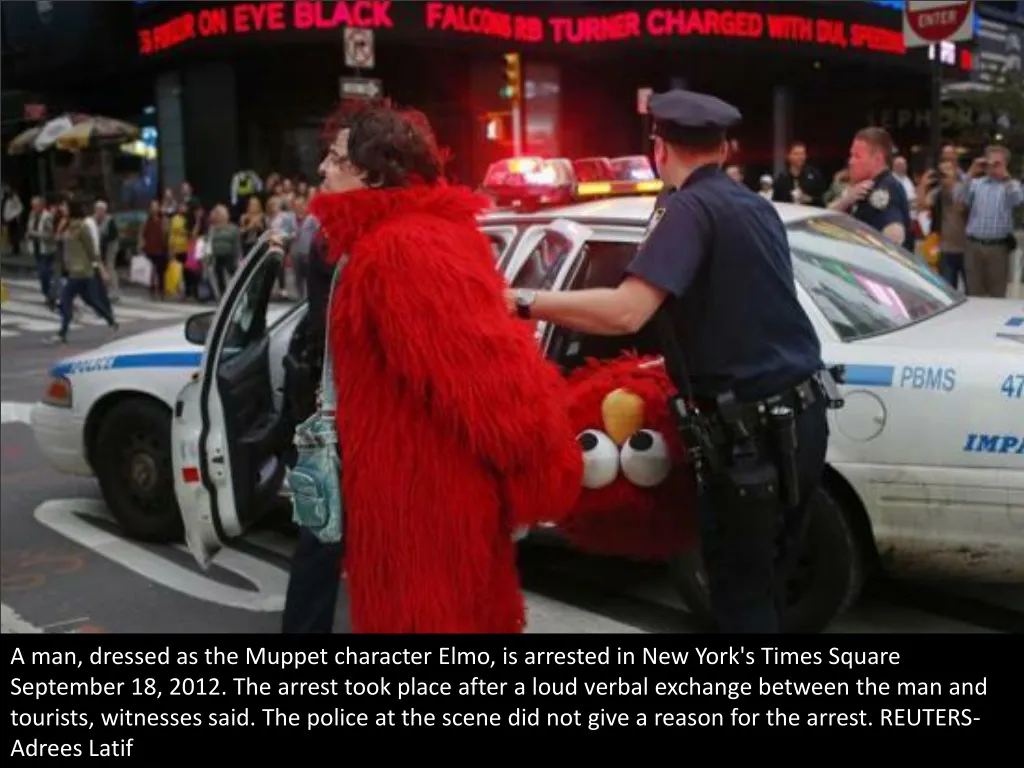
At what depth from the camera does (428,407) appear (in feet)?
8.18

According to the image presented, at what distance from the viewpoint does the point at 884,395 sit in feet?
13.6

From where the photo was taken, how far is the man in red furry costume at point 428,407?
2424 millimetres

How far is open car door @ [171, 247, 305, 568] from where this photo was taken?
4.24 metres

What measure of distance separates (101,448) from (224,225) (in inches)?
502

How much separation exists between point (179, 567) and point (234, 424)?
4.96 feet

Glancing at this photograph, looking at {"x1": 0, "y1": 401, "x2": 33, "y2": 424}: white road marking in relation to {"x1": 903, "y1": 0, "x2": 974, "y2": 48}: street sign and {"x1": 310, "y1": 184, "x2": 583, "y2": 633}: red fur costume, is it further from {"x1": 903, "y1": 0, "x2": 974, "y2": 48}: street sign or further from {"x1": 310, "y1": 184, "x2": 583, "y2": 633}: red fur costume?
{"x1": 903, "y1": 0, "x2": 974, "y2": 48}: street sign

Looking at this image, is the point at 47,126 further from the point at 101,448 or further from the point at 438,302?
the point at 438,302

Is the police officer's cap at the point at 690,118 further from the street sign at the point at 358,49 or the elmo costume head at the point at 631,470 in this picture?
the street sign at the point at 358,49

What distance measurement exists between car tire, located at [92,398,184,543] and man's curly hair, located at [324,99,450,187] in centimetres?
358

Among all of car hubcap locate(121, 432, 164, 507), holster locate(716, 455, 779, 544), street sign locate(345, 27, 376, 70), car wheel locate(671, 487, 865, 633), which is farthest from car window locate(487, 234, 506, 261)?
street sign locate(345, 27, 376, 70)

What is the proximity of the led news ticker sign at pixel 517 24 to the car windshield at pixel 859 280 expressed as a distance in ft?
54.2

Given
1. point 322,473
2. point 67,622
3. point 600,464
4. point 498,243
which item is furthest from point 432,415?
point 67,622
